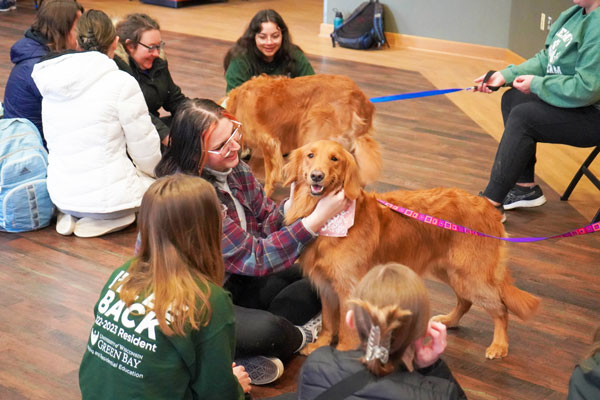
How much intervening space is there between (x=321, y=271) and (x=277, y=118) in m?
1.81

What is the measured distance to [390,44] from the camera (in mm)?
8406

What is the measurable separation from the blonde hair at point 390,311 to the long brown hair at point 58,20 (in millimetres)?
2910

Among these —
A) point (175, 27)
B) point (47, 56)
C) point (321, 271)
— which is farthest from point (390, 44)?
point (321, 271)

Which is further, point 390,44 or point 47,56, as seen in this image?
point 390,44

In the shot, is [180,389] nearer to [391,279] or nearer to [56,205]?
[391,279]

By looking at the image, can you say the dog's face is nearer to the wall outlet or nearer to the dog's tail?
the dog's tail

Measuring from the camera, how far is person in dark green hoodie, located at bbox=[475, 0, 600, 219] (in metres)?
3.52

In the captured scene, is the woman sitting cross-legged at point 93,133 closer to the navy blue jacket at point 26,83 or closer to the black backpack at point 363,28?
the navy blue jacket at point 26,83

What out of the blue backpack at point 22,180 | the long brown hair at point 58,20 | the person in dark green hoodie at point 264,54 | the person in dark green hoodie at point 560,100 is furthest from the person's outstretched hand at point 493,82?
the blue backpack at point 22,180

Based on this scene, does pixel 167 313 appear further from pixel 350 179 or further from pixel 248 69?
pixel 248 69

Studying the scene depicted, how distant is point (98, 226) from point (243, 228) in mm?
1420

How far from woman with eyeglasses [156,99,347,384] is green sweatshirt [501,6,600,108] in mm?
1711

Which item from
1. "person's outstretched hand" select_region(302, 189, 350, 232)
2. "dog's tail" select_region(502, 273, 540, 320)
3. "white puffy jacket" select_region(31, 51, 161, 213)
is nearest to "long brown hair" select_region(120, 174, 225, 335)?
"person's outstretched hand" select_region(302, 189, 350, 232)

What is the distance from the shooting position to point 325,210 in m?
2.52
